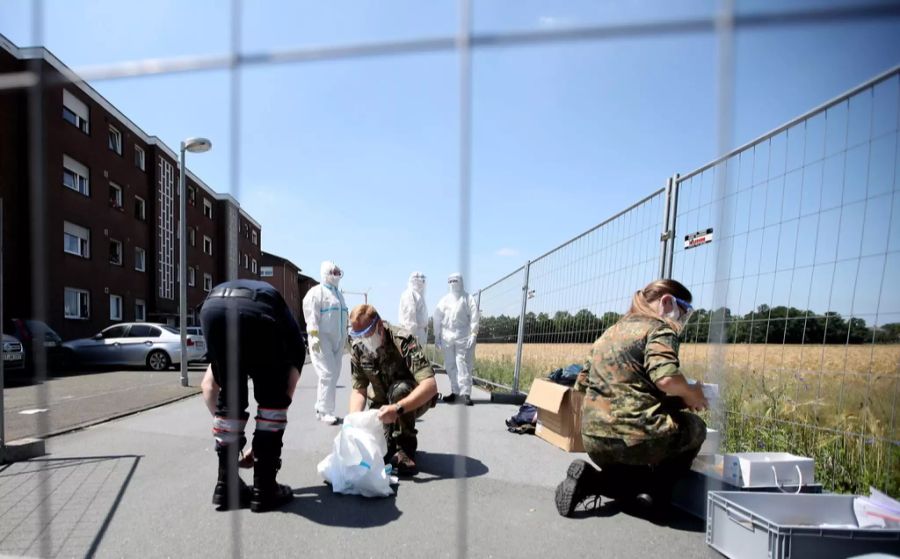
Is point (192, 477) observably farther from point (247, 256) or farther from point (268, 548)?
point (247, 256)

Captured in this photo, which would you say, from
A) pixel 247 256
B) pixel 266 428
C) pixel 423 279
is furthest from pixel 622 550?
Answer: pixel 423 279

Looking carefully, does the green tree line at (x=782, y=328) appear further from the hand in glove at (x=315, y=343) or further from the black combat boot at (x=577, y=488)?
the hand in glove at (x=315, y=343)

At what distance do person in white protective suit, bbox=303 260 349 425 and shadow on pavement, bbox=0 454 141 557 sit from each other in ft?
5.60

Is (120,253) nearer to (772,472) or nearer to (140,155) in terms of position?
(140,155)

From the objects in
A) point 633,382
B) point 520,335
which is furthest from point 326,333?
point 633,382

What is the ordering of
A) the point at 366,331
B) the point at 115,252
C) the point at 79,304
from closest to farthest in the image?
the point at 366,331
the point at 79,304
the point at 115,252

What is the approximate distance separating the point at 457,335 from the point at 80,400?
5.39m

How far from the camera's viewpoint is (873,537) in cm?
174

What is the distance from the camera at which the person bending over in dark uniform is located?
2.34 meters

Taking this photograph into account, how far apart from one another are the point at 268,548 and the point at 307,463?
136 cm

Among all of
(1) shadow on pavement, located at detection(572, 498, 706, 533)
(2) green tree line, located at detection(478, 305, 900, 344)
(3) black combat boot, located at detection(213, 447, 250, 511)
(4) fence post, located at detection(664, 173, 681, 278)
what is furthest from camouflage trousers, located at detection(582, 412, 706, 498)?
(3) black combat boot, located at detection(213, 447, 250, 511)

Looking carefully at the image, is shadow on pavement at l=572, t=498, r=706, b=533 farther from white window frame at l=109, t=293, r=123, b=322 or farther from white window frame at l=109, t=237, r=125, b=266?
white window frame at l=109, t=293, r=123, b=322

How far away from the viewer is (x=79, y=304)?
13.7 m

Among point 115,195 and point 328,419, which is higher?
point 115,195
